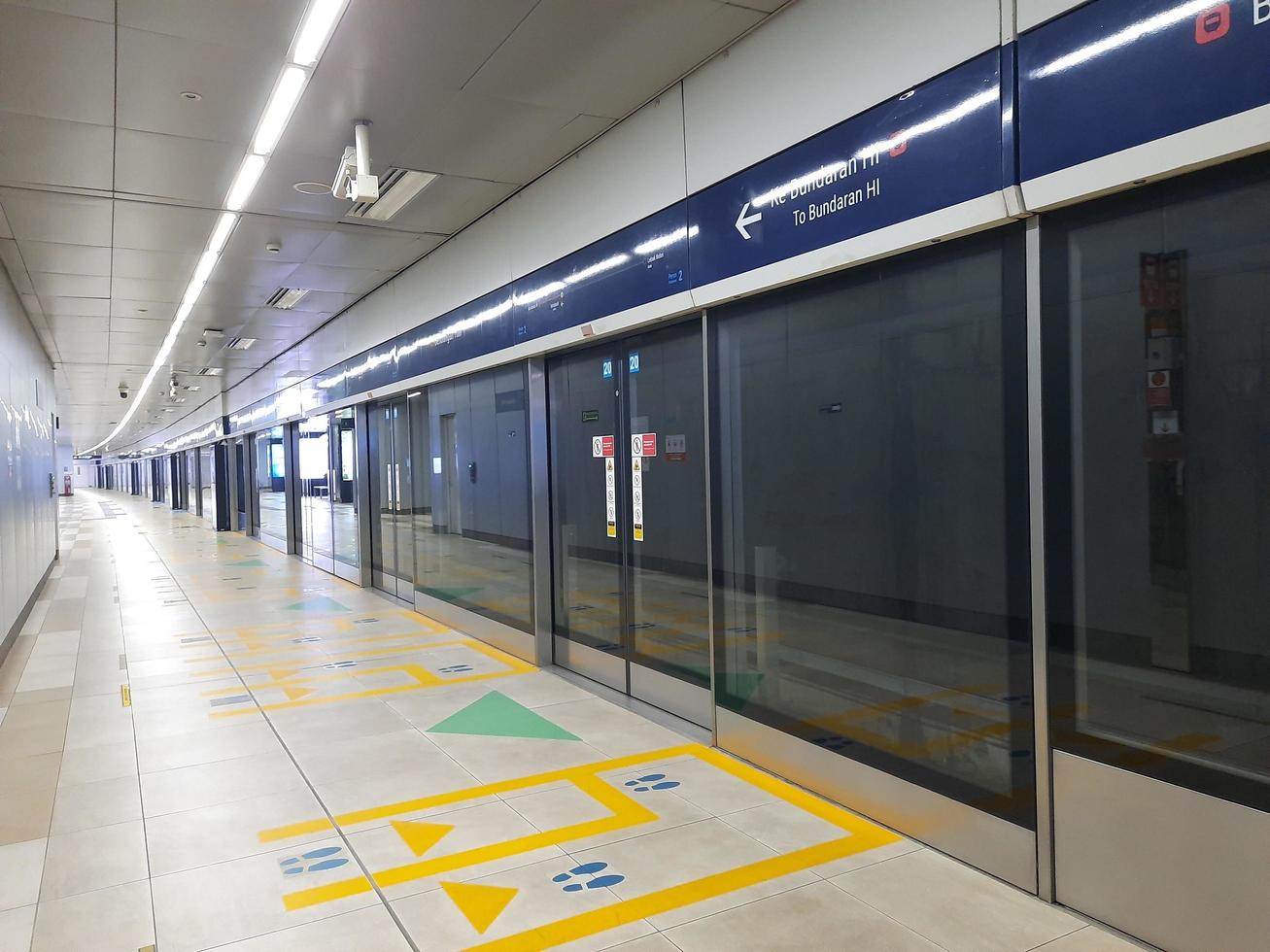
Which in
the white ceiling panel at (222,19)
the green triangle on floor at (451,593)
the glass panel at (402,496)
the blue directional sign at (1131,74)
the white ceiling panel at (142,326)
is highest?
the white ceiling panel at (222,19)

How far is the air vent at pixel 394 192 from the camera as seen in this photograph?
6340 millimetres

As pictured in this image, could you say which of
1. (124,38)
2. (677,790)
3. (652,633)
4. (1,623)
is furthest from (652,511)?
(1,623)

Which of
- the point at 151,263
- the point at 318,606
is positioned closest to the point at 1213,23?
the point at 151,263

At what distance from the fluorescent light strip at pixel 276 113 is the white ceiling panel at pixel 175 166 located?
0.34 ft

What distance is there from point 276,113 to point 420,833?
13.2 ft

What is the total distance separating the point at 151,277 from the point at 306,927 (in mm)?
8111

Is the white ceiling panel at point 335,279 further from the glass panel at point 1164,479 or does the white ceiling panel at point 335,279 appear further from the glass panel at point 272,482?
the glass panel at point 1164,479

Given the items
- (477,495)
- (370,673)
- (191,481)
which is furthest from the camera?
(191,481)

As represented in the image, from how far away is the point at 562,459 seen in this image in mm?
6570

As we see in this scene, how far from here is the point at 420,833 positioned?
12.2 ft

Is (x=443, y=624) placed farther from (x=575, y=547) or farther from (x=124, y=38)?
(x=124, y=38)

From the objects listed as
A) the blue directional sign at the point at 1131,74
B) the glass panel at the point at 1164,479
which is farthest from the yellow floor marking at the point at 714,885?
the blue directional sign at the point at 1131,74

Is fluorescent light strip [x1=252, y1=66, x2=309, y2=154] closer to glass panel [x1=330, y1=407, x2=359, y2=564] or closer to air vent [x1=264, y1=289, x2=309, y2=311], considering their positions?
air vent [x1=264, y1=289, x2=309, y2=311]

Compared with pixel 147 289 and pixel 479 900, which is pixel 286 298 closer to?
pixel 147 289
